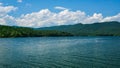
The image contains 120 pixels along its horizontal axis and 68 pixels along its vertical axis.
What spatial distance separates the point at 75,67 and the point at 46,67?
20.1 ft

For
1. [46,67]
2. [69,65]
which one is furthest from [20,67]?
[69,65]

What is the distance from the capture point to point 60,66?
50938mm

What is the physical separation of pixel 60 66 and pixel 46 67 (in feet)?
10.1

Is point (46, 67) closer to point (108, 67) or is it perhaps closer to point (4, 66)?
point (4, 66)

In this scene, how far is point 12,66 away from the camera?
51375 millimetres

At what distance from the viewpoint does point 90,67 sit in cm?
4966

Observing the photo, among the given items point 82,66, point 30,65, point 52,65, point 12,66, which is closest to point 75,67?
point 82,66

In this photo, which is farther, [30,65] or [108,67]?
[30,65]

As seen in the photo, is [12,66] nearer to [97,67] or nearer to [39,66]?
[39,66]

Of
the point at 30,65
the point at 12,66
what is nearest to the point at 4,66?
the point at 12,66

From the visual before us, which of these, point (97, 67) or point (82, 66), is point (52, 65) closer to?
point (82, 66)

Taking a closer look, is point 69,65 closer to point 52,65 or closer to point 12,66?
point 52,65

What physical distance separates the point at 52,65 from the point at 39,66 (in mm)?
2919

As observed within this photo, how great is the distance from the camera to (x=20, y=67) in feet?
165
